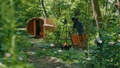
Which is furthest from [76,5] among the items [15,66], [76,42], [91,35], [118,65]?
[15,66]

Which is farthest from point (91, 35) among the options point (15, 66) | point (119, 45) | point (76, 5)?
point (76, 5)

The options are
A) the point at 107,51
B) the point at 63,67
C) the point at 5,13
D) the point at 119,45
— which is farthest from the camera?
the point at 63,67

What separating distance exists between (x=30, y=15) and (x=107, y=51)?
2482 centimetres

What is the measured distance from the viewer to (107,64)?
651cm

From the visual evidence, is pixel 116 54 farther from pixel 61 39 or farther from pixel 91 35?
pixel 61 39

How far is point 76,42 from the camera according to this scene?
41.5ft

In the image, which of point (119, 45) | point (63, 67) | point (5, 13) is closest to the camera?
point (5, 13)

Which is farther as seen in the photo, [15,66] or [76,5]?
[76,5]

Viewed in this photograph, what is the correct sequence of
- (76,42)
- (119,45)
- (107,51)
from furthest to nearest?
(76,42) < (107,51) < (119,45)

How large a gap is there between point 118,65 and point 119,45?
0.72m

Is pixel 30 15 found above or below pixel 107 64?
below

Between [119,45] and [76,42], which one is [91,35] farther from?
[76,42]

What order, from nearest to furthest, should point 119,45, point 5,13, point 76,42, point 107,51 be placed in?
point 5,13 < point 119,45 < point 107,51 < point 76,42

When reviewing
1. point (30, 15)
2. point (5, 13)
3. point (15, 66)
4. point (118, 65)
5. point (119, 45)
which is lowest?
point (30, 15)
